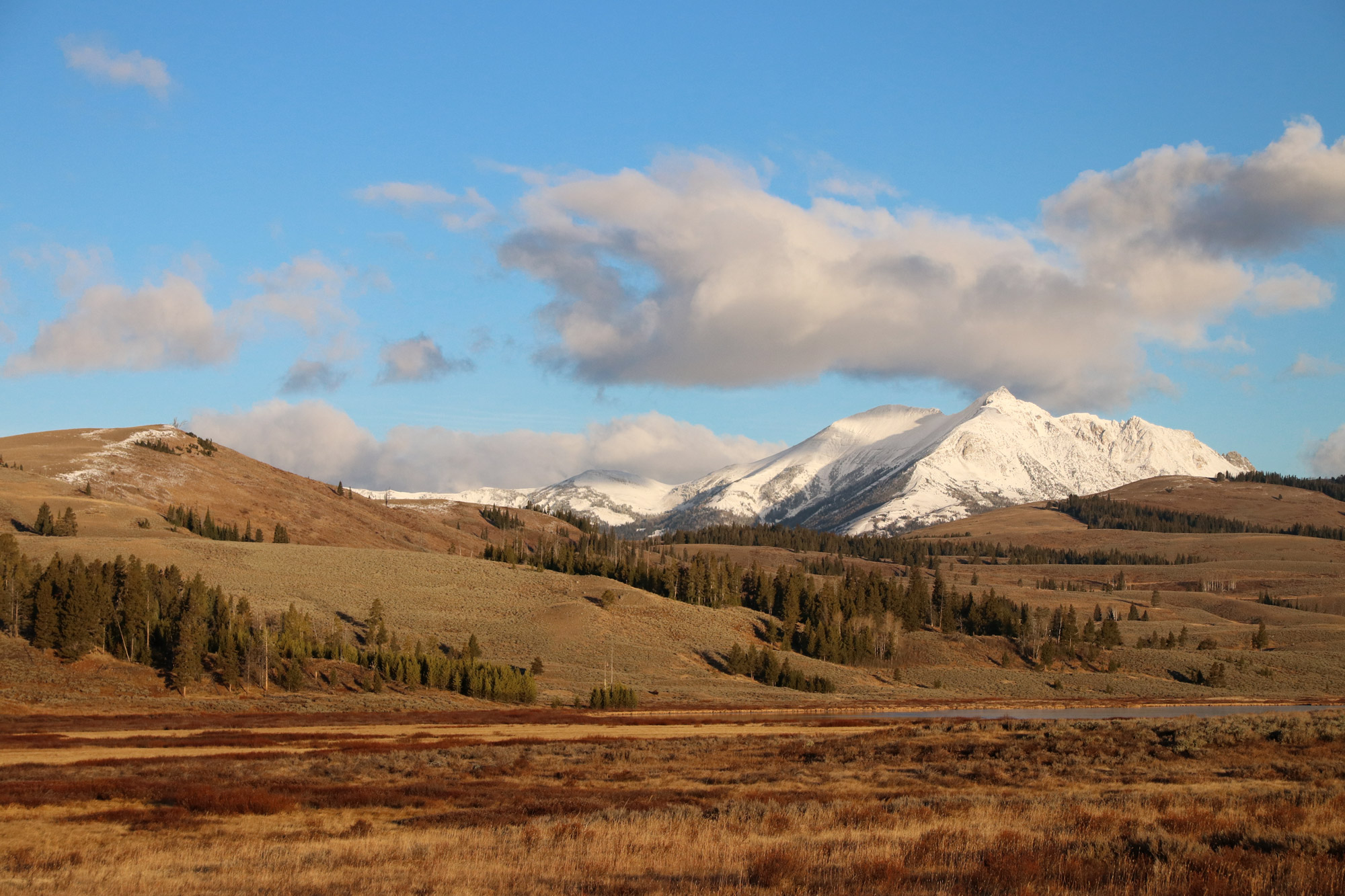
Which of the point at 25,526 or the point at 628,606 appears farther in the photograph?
the point at 25,526

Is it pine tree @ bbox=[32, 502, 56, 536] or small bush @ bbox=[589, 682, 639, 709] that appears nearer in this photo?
small bush @ bbox=[589, 682, 639, 709]

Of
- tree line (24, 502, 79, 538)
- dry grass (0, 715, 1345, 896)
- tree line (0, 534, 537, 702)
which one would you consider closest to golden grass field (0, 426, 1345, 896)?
dry grass (0, 715, 1345, 896)

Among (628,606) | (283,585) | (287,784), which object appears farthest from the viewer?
(628,606)

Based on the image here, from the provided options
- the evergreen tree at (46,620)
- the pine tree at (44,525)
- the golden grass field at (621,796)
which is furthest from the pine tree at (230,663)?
the pine tree at (44,525)

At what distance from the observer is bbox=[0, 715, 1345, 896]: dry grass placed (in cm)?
1780

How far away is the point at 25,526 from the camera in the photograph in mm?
173750

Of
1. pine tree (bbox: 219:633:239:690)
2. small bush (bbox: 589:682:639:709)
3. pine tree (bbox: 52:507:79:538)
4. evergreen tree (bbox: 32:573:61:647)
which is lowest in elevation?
small bush (bbox: 589:682:639:709)

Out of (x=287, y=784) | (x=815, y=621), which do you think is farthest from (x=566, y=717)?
(x=815, y=621)

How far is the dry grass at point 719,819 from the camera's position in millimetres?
17797

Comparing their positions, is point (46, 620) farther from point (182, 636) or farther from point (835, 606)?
point (835, 606)

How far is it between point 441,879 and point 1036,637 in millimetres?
150313

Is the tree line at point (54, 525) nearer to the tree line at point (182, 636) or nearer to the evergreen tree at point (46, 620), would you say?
the tree line at point (182, 636)

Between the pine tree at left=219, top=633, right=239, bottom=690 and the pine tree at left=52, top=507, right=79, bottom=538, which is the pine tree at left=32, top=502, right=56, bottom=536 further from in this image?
the pine tree at left=219, top=633, right=239, bottom=690

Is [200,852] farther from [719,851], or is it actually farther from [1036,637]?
[1036,637]
